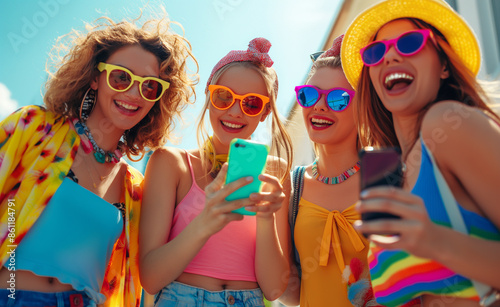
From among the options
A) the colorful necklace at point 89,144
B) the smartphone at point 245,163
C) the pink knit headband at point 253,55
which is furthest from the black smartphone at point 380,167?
the colorful necklace at point 89,144

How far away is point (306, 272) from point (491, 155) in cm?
165

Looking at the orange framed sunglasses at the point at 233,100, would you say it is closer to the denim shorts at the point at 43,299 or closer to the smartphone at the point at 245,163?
the smartphone at the point at 245,163

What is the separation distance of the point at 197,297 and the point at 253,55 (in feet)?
6.14

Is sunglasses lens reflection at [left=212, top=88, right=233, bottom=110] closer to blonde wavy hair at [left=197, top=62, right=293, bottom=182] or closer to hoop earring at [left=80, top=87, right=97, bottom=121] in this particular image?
blonde wavy hair at [left=197, top=62, right=293, bottom=182]

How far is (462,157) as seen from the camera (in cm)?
163

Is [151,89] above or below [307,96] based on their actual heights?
below

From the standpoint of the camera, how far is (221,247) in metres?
2.73

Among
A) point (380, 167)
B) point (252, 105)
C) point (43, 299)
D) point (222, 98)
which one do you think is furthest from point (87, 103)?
point (380, 167)

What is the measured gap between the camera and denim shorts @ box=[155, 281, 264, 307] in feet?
8.23

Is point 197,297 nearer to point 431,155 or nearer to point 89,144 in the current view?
point 89,144

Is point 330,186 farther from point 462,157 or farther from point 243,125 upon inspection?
point 462,157

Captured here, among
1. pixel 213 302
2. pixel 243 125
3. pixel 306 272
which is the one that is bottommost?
pixel 213 302

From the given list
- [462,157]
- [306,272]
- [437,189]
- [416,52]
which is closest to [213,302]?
[306,272]

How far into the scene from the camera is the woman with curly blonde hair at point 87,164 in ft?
7.91
